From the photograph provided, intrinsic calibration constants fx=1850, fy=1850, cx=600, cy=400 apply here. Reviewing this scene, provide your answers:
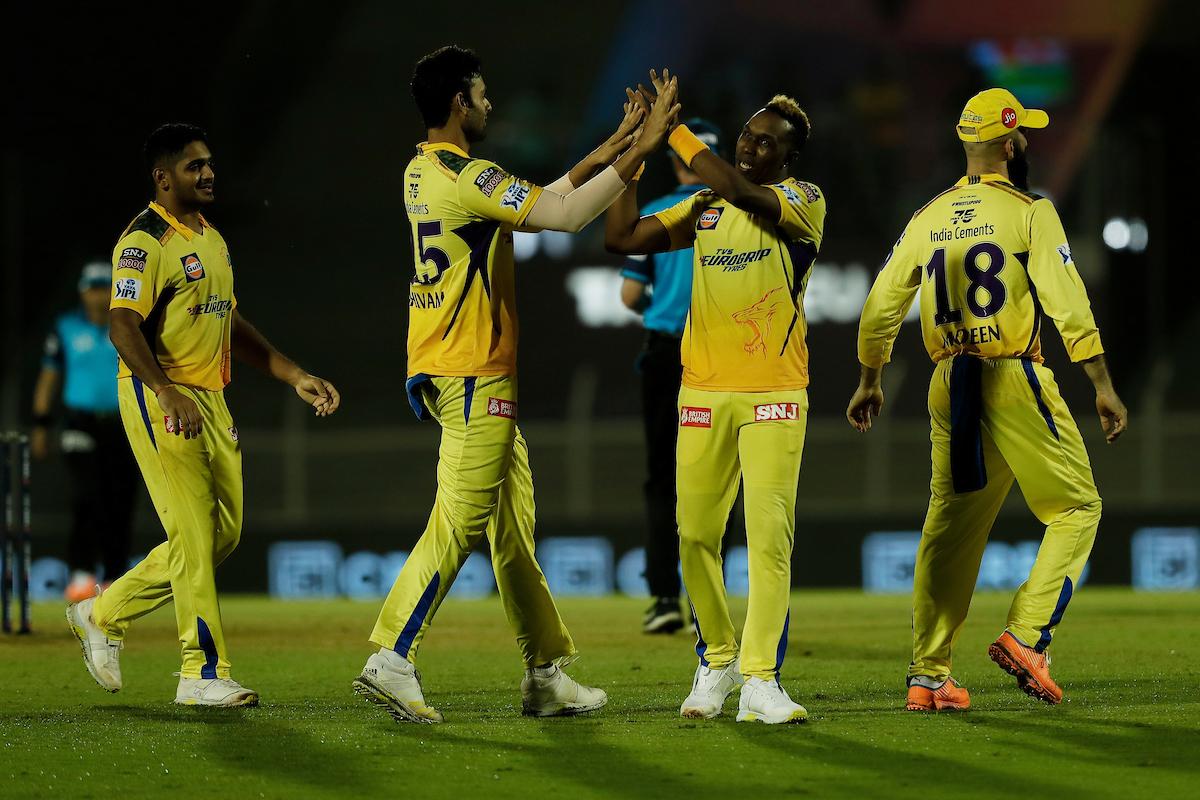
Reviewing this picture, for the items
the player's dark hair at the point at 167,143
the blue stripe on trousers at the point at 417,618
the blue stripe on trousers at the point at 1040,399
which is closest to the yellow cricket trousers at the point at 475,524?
the blue stripe on trousers at the point at 417,618

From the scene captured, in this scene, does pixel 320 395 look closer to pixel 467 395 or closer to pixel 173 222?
pixel 173 222

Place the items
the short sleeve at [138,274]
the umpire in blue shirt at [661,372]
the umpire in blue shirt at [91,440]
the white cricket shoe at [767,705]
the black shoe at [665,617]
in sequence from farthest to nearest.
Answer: the umpire in blue shirt at [91,440]
the black shoe at [665,617]
the umpire in blue shirt at [661,372]
the short sleeve at [138,274]
the white cricket shoe at [767,705]

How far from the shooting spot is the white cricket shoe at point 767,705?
6.23 meters

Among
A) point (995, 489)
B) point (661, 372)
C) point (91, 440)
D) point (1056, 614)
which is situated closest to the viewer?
point (1056, 614)

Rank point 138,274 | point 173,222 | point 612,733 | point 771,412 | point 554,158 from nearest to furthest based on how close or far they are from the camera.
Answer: point 612,733, point 771,412, point 138,274, point 173,222, point 554,158

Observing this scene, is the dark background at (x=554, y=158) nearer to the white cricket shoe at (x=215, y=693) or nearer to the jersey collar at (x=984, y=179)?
the white cricket shoe at (x=215, y=693)

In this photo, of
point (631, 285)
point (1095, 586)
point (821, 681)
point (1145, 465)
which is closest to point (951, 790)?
point (821, 681)

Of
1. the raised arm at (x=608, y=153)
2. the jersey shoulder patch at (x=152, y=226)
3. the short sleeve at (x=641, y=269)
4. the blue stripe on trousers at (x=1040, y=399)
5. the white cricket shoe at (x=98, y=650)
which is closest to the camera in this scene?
the raised arm at (x=608, y=153)

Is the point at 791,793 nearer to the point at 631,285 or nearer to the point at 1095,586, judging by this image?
the point at 631,285

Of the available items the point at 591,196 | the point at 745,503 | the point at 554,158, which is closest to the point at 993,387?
the point at 745,503

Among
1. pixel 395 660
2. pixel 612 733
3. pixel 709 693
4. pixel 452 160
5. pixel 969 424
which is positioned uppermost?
pixel 452 160

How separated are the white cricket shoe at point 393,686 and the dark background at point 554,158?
1108cm

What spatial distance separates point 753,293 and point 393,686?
6.01ft

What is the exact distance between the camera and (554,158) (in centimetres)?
2070
